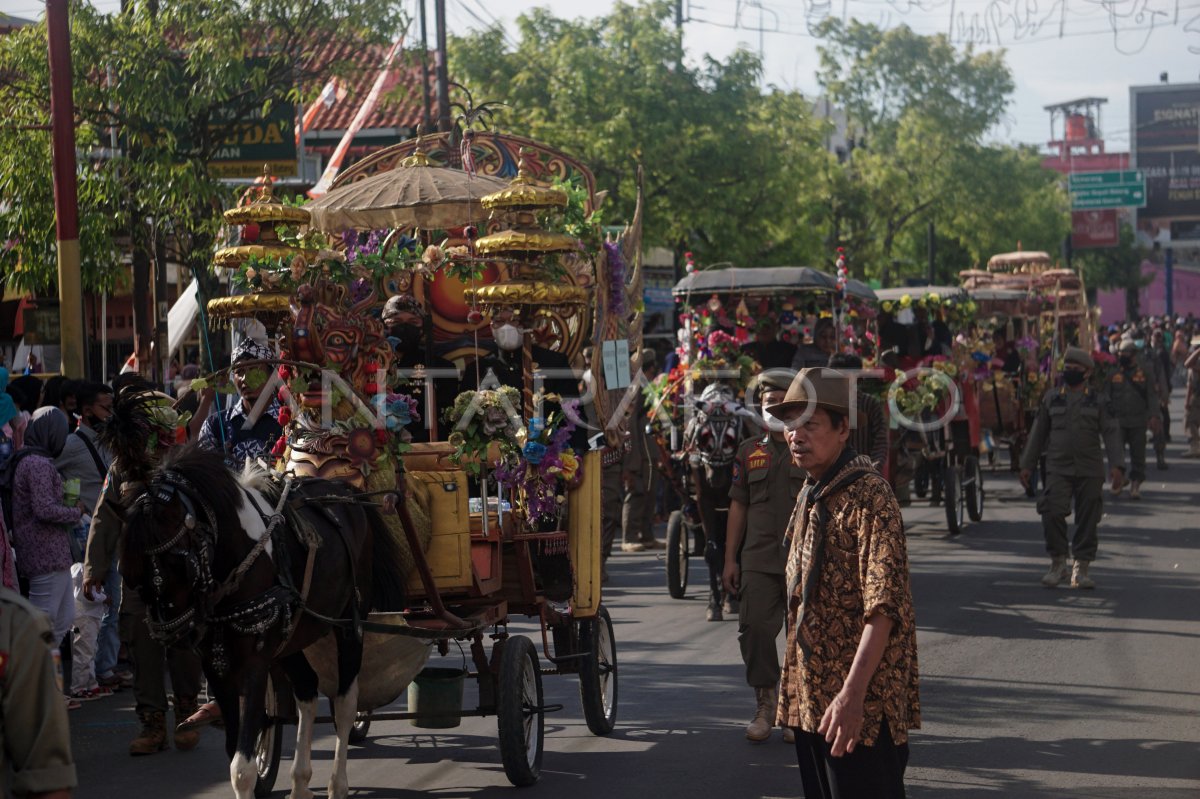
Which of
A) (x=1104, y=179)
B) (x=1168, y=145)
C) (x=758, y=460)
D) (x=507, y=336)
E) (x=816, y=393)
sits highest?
(x=1168, y=145)

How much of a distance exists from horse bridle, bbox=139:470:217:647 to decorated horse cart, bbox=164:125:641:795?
0.46 metres

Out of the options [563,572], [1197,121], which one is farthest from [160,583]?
[1197,121]

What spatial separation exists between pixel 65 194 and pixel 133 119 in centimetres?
305

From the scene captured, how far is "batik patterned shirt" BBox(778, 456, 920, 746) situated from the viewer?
4820 mm

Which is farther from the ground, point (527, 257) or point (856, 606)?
point (527, 257)

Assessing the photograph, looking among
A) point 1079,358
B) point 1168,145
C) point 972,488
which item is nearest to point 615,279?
point 1079,358

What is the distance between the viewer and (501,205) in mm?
8617

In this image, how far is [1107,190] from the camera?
194ft

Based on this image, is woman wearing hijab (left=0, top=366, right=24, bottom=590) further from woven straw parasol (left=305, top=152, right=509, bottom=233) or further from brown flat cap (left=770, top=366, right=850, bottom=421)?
brown flat cap (left=770, top=366, right=850, bottom=421)

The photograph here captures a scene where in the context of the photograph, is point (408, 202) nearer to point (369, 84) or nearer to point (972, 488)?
point (972, 488)

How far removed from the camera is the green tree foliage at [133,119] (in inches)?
589

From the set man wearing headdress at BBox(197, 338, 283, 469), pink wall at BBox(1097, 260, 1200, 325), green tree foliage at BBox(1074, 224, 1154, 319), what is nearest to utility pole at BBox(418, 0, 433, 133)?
man wearing headdress at BBox(197, 338, 283, 469)

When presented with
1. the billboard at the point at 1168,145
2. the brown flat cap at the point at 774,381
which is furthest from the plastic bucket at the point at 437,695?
the billboard at the point at 1168,145

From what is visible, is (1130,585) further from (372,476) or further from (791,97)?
(791,97)
